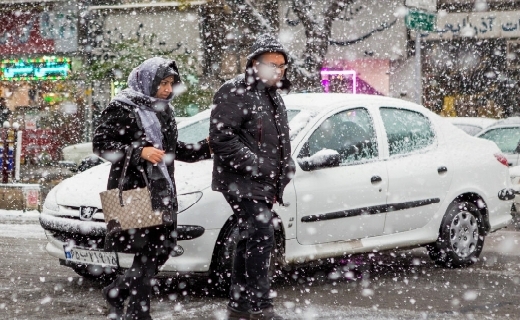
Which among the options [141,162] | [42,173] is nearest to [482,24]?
[42,173]

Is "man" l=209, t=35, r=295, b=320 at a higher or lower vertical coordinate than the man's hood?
lower

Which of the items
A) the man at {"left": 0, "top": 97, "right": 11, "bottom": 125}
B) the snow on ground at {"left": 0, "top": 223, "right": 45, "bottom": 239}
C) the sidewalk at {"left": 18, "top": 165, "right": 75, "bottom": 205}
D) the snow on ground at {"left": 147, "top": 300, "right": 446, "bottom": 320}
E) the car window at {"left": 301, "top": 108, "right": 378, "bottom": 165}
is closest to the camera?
the snow on ground at {"left": 147, "top": 300, "right": 446, "bottom": 320}

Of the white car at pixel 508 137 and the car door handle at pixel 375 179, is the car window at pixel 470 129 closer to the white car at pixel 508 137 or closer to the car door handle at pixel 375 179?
the white car at pixel 508 137

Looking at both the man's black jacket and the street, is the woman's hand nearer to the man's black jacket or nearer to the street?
the man's black jacket

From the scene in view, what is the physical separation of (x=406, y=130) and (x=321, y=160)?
144 centimetres

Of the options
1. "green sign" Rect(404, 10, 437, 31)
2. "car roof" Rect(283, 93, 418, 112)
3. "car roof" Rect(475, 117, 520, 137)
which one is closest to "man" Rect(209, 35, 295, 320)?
"car roof" Rect(283, 93, 418, 112)

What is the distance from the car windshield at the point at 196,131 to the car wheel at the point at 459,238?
1.75 m

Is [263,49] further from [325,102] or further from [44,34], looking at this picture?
[44,34]

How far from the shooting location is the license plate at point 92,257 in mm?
6395

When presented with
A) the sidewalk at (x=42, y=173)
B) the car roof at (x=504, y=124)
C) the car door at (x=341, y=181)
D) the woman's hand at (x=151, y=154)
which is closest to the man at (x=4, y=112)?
the sidewalk at (x=42, y=173)

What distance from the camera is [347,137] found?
7.41 m

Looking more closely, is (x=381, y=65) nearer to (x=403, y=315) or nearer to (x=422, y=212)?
(x=422, y=212)

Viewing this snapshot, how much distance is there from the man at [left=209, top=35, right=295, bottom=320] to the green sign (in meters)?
7.75

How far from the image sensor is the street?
6180 mm
